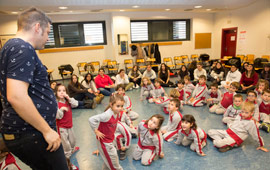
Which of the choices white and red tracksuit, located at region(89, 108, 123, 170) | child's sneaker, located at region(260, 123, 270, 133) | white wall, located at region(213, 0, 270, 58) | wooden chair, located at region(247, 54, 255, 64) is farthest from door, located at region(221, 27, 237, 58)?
white and red tracksuit, located at region(89, 108, 123, 170)

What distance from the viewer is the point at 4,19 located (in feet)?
25.1

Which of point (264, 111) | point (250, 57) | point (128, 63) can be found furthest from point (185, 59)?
point (264, 111)

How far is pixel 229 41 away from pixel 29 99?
1054cm

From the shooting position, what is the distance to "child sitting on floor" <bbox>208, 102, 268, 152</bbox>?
2514mm

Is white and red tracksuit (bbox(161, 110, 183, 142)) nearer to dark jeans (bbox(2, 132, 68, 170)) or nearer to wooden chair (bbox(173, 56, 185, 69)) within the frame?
dark jeans (bbox(2, 132, 68, 170))

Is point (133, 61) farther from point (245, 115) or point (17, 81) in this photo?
point (17, 81)

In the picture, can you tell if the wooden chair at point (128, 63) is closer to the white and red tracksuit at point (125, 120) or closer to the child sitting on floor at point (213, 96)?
the child sitting on floor at point (213, 96)

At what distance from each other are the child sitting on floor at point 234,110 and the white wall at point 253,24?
582 centimetres

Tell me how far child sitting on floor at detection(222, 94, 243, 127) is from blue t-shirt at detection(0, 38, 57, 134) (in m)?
3.19

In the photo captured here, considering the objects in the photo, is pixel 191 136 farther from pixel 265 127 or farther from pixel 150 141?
pixel 265 127

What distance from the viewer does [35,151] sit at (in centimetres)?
99

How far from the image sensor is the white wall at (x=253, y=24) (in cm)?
749

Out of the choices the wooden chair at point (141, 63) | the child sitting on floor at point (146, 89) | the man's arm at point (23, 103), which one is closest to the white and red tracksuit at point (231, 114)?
the child sitting on floor at point (146, 89)

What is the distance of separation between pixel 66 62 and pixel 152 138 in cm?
743
